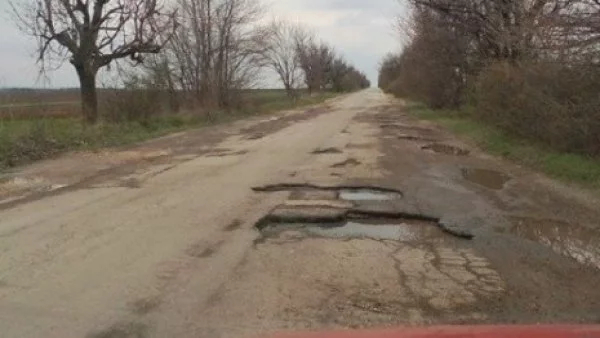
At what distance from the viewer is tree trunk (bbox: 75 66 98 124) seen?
25781 millimetres

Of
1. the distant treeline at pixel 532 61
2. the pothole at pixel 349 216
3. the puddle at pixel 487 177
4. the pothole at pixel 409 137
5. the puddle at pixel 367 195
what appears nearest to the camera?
the pothole at pixel 349 216

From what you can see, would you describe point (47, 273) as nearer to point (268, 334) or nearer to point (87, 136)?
point (268, 334)

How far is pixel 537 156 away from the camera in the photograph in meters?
13.9

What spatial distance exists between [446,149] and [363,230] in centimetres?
1055

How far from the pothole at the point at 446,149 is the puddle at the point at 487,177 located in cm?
325

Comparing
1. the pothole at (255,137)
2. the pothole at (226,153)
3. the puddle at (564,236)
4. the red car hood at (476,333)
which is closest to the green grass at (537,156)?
the puddle at (564,236)

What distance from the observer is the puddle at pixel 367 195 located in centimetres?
954

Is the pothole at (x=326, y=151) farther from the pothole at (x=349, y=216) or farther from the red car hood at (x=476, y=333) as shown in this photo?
the red car hood at (x=476, y=333)

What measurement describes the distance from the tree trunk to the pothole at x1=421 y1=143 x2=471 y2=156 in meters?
14.7

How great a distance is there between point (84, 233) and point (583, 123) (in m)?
9.75

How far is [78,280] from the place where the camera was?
18.0 feet

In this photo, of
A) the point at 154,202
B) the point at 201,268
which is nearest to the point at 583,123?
the point at 154,202

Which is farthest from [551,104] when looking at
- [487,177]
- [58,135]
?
[58,135]

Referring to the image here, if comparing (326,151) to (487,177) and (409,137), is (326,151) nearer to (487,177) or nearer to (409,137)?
(487,177)
